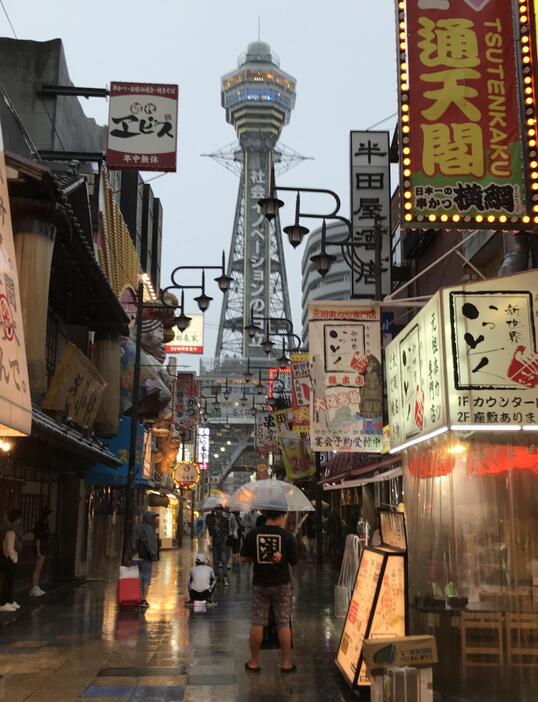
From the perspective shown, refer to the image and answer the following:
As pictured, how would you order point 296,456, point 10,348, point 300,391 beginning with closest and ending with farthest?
point 10,348 → point 300,391 → point 296,456

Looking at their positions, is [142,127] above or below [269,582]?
above

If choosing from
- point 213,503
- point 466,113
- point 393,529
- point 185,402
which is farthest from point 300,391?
point 185,402

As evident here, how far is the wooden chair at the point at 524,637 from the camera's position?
7.21 m

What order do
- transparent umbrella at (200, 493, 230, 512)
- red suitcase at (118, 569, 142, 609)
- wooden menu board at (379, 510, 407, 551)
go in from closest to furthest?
1. wooden menu board at (379, 510, 407, 551)
2. red suitcase at (118, 569, 142, 609)
3. transparent umbrella at (200, 493, 230, 512)

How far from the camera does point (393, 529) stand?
879 cm

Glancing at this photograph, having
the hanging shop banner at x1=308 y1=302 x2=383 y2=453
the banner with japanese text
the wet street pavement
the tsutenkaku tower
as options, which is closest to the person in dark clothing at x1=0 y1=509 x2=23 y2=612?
the wet street pavement

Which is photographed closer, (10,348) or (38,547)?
(10,348)

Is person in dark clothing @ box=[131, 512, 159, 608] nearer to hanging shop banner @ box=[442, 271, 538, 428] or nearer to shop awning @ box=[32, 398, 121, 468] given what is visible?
shop awning @ box=[32, 398, 121, 468]

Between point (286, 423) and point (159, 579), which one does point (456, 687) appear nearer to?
point (159, 579)

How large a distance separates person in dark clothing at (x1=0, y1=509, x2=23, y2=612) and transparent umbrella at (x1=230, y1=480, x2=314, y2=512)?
4145mm

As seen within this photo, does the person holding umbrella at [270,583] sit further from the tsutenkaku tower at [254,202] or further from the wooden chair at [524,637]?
the tsutenkaku tower at [254,202]

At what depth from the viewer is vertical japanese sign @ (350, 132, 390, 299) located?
18822mm

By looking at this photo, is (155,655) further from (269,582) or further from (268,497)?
(268,497)

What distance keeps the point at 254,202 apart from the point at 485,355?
487 feet
